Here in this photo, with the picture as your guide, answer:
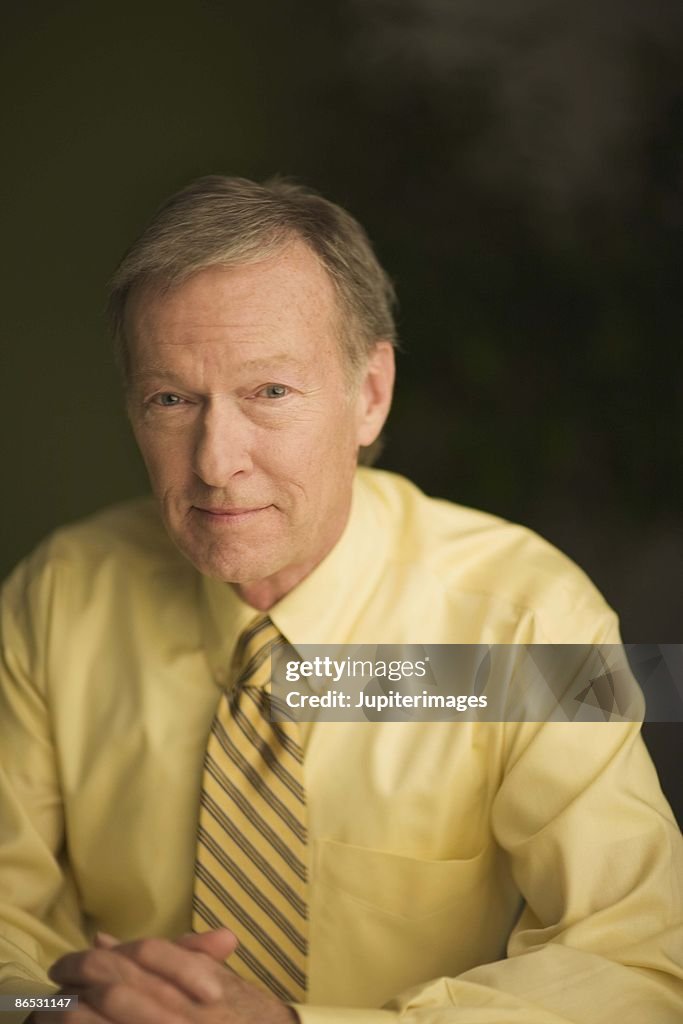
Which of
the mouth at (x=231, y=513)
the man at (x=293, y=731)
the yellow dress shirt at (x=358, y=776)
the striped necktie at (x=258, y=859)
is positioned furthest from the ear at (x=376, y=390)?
the striped necktie at (x=258, y=859)

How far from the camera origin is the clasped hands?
1094mm

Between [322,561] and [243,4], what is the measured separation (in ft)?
3.52

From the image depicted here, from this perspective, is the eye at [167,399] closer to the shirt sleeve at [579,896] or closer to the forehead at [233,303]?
the forehead at [233,303]

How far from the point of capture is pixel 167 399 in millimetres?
1344

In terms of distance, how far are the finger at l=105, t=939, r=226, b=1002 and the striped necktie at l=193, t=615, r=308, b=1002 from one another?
288 millimetres

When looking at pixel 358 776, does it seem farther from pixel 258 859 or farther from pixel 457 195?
pixel 457 195

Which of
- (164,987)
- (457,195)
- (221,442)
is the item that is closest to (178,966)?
(164,987)

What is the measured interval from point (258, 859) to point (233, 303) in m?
0.67

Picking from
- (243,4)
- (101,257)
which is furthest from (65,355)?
(243,4)

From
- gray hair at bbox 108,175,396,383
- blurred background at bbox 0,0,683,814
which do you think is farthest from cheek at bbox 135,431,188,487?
blurred background at bbox 0,0,683,814

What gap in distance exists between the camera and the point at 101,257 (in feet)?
7.89

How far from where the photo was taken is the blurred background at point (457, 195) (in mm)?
1865

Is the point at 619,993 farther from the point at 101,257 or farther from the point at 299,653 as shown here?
the point at 101,257

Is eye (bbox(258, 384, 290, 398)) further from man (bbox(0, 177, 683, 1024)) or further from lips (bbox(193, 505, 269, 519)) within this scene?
lips (bbox(193, 505, 269, 519))
